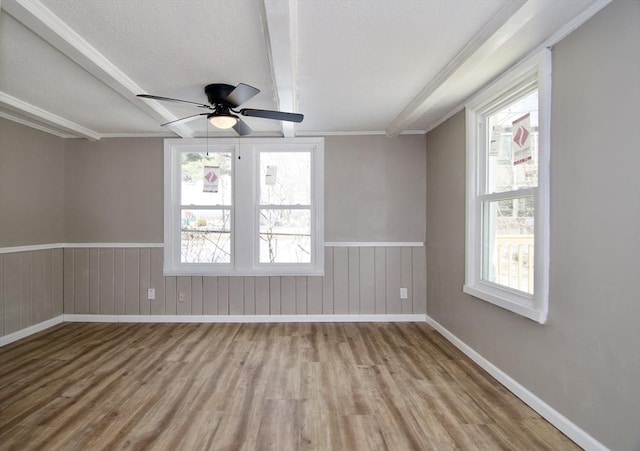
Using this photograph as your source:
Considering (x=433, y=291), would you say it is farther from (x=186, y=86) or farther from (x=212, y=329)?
(x=186, y=86)

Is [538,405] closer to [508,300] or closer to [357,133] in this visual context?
[508,300]

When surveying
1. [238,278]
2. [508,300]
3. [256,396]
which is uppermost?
[508,300]

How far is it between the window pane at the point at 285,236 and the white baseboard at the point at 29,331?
2609mm

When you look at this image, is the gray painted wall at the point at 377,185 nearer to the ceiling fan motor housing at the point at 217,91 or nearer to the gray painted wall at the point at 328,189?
the gray painted wall at the point at 328,189

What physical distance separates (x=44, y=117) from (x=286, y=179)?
2.56 metres

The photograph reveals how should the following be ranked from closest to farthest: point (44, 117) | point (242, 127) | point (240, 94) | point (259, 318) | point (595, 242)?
point (595, 242) < point (240, 94) < point (242, 127) < point (44, 117) < point (259, 318)

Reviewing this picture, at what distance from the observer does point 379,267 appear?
378 cm

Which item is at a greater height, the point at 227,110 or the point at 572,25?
the point at 572,25

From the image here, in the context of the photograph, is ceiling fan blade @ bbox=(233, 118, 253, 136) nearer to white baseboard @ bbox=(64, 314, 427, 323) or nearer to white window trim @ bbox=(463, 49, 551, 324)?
white window trim @ bbox=(463, 49, 551, 324)

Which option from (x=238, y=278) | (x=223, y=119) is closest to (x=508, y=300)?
(x=223, y=119)

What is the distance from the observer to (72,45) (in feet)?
6.07

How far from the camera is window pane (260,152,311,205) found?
3826 millimetres

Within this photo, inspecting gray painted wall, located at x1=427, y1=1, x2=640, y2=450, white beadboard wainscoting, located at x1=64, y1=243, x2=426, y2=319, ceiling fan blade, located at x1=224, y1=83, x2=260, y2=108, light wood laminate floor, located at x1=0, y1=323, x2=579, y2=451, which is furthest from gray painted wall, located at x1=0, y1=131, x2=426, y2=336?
gray painted wall, located at x1=427, y1=1, x2=640, y2=450

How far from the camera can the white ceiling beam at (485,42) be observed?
61.1 inches
